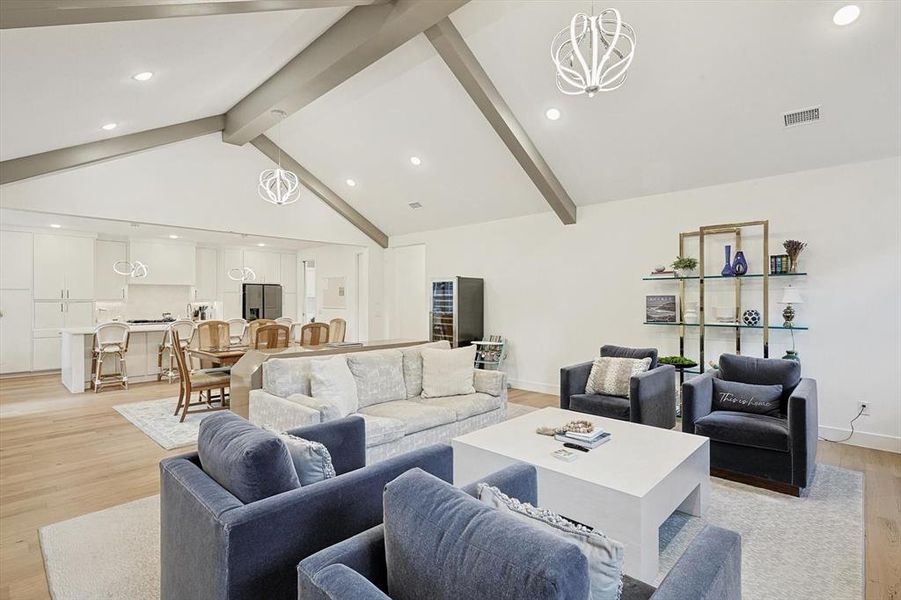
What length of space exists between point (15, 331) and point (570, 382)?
920 centimetres

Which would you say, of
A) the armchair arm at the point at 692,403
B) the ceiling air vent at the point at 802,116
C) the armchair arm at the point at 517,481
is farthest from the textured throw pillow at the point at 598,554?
the ceiling air vent at the point at 802,116

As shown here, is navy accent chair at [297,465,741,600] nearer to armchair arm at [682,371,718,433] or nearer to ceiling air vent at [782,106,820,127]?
armchair arm at [682,371,718,433]

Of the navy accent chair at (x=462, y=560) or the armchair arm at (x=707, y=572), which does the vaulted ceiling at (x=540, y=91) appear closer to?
the navy accent chair at (x=462, y=560)

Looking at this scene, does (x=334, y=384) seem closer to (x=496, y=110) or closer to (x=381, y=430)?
(x=381, y=430)

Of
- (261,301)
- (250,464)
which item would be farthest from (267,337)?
(261,301)

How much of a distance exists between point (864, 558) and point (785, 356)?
2.47m

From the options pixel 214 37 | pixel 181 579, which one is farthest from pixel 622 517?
pixel 214 37

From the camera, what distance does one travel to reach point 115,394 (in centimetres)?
639

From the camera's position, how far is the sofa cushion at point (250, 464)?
1.51 metres

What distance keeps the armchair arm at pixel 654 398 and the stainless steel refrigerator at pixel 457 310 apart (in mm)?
3329

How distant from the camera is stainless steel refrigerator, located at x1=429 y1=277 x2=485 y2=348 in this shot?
696cm

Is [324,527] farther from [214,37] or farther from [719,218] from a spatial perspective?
[719,218]

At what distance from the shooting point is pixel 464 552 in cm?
94

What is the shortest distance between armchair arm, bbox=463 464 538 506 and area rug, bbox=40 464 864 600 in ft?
3.73
